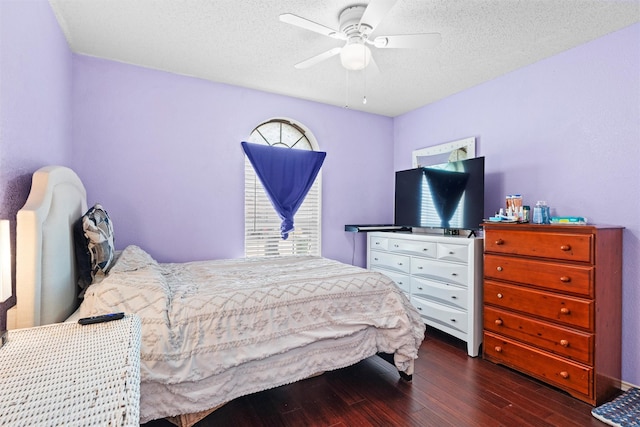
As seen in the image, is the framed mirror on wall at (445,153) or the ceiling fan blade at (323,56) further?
the framed mirror on wall at (445,153)

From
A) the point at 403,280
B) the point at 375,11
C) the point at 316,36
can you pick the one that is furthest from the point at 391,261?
the point at 375,11

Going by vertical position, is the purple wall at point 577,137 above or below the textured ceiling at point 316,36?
below

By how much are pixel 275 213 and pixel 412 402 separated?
239cm

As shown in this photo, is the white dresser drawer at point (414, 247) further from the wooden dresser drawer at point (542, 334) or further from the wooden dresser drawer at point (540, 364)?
the wooden dresser drawer at point (540, 364)

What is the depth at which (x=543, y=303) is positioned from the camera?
229cm

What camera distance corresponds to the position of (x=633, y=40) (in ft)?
7.35

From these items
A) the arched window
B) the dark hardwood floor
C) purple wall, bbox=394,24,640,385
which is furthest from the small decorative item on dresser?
purple wall, bbox=394,24,640,385

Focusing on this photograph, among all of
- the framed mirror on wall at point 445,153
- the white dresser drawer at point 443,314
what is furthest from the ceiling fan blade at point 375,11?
the white dresser drawer at point 443,314

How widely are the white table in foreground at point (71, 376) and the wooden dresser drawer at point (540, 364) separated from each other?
8.57 feet

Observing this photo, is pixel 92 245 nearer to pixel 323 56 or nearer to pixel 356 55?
pixel 323 56

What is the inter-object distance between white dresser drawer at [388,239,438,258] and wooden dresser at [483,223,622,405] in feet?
2.12

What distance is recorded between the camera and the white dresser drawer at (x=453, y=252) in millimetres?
2840

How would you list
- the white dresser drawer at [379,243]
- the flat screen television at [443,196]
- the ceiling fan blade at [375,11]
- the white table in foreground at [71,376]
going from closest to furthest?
1. the white table in foreground at [71,376]
2. the ceiling fan blade at [375,11]
3. the flat screen television at [443,196]
4. the white dresser drawer at [379,243]

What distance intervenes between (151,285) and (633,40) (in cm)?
363
